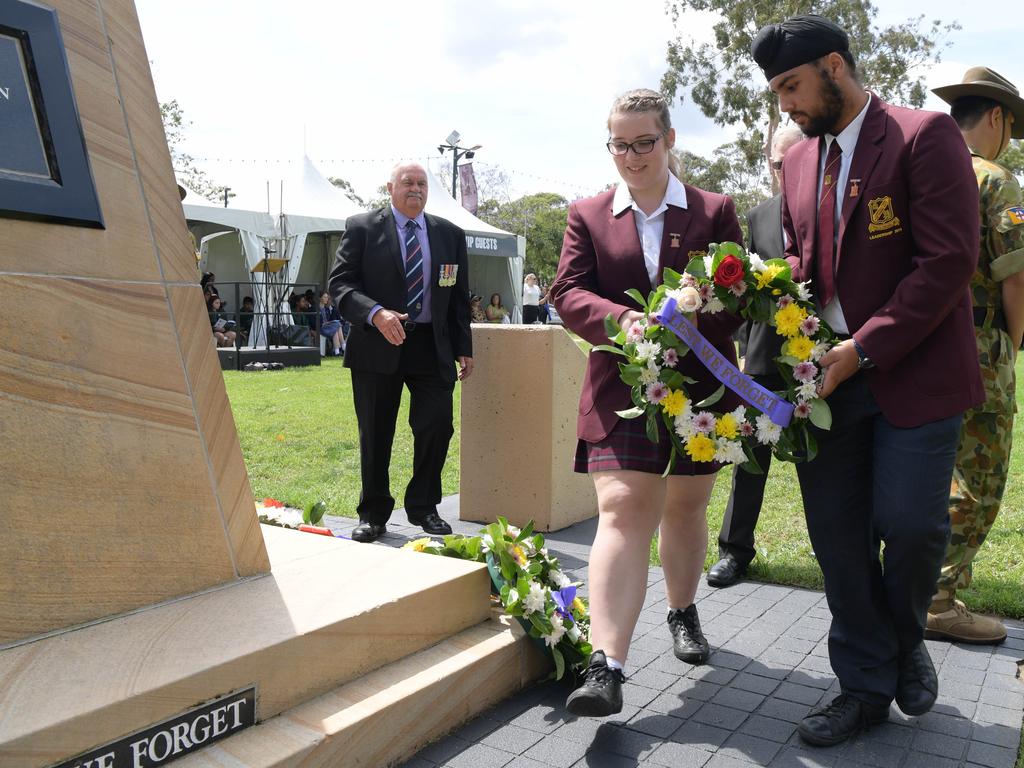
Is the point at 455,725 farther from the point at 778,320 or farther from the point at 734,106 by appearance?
the point at 734,106

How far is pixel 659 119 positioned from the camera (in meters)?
3.30

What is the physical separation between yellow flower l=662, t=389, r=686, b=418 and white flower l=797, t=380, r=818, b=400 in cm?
36

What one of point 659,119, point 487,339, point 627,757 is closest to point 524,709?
point 627,757

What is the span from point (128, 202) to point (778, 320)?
6.67 feet

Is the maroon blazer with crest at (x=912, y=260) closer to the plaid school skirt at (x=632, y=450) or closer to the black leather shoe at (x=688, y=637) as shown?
the plaid school skirt at (x=632, y=450)

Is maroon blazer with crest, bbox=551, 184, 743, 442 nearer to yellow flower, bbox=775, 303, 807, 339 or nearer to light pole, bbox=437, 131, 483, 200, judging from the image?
yellow flower, bbox=775, 303, 807, 339

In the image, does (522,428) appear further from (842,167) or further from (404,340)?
Result: (842,167)

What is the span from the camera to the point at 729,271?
3.00 metres

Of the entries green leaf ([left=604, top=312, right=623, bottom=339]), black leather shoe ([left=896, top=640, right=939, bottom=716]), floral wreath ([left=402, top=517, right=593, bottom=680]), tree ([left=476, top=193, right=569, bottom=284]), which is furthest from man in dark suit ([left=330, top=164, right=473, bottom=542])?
tree ([left=476, top=193, right=569, bottom=284])

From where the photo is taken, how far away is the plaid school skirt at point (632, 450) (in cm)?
322

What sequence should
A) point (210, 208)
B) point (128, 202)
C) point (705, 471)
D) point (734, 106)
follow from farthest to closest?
1. point (734, 106)
2. point (210, 208)
3. point (705, 471)
4. point (128, 202)

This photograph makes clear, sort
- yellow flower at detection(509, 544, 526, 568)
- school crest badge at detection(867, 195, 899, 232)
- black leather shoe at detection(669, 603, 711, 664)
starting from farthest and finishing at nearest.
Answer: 1. black leather shoe at detection(669, 603, 711, 664)
2. yellow flower at detection(509, 544, 526, 568)
3. school crest badge at detection(867, 195, 899, 232)

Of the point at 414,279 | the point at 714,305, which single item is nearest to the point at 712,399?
the point at 714,305

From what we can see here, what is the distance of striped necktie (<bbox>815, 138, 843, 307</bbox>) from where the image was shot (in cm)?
302
